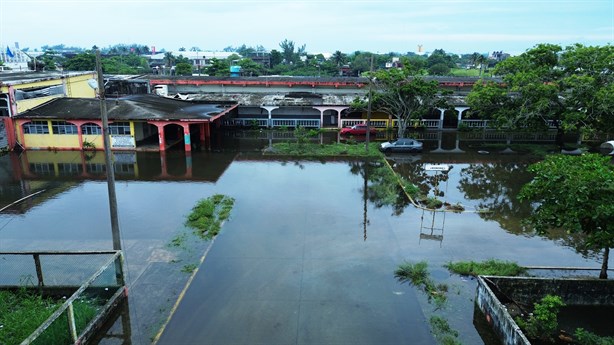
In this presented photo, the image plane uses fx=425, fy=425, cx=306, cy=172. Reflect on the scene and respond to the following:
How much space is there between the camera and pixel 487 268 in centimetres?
1388

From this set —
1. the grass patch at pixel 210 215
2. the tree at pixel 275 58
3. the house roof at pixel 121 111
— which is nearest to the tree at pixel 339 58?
the tree at pixel 275 58

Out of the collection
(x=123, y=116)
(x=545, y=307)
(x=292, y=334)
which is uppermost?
(x=123, y=116)

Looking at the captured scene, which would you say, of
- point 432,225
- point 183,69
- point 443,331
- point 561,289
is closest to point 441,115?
point 432,225

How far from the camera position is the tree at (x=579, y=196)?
10953 mm

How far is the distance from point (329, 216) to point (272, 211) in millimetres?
2568

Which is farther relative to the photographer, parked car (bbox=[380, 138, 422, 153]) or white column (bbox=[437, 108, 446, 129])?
white column (bbox=[437, 108, 446, 129])

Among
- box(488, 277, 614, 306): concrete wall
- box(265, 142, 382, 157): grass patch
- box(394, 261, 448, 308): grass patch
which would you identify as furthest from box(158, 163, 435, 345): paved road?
box(265, 142, 382, 157): grass patch

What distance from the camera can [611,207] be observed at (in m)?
10.6

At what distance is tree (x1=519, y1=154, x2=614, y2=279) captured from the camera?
35.9 feet

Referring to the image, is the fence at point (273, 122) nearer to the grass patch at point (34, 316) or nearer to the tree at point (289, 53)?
the grass patch at point (34, 316)

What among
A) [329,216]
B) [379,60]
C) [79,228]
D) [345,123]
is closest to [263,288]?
[329,216]

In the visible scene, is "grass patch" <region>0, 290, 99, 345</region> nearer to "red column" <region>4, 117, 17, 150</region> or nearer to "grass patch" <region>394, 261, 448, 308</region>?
"grass patch" <region>394, 261, 448, 308</region>

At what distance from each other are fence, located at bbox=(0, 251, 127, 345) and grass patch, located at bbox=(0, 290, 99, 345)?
0.07 feet

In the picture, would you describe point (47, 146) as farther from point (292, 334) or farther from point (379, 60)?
point (379, 60)
